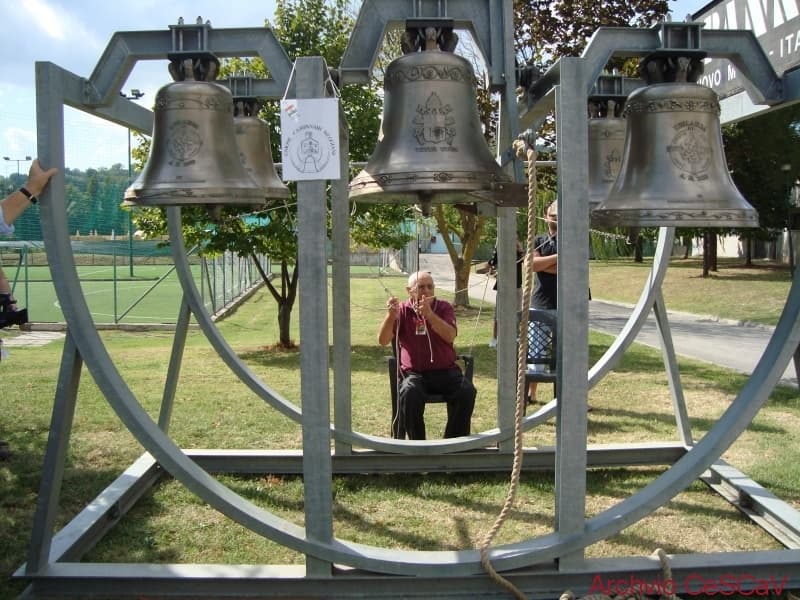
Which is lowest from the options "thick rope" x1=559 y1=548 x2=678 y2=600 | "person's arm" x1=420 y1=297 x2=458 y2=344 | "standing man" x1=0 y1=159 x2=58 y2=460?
"thick rope" x1=559 y1=548 x2=678 y2=600

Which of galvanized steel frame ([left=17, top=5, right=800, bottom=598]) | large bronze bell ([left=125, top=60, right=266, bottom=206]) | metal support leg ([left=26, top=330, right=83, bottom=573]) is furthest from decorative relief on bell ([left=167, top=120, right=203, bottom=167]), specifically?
metal support leg ([left=26, top=330, right=83, bottom=573])

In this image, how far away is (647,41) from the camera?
304 centimetres

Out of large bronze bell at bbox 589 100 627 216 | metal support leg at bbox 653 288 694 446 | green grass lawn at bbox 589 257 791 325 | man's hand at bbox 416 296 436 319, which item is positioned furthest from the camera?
green grass lawn at bbox 589 257 791 325

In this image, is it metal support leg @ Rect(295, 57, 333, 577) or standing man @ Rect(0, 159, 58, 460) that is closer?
metal support leg @ Rect(295, 57, 333, 577)

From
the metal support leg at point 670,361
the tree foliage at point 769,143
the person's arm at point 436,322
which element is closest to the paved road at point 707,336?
the person's arm at point 436,322

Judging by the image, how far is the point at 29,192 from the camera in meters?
3.09

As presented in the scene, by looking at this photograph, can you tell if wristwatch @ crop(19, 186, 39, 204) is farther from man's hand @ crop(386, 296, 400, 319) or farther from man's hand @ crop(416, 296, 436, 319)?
man's hand @ crop(416, 296, 436, 319)

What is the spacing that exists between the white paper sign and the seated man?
7.83 ft

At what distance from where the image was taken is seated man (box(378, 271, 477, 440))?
207 inches

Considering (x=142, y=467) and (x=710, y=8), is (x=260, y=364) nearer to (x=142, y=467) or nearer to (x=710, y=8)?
(x=142, y=467)

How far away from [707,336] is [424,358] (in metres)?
9.47

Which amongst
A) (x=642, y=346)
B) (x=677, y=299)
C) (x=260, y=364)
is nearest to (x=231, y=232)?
(x=260, y=364)

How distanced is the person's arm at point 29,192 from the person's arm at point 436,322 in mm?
2647

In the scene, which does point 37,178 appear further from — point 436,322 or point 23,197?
point 436,322
